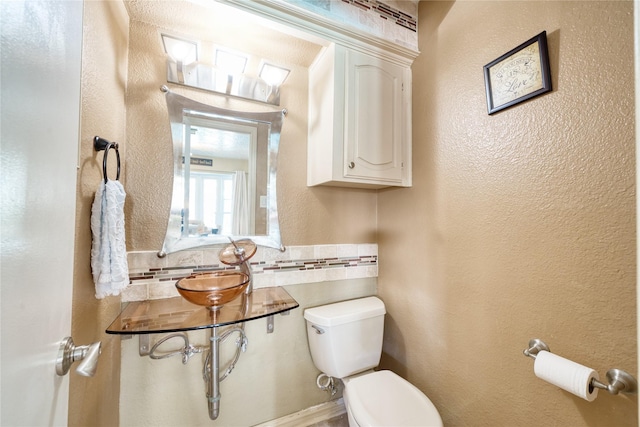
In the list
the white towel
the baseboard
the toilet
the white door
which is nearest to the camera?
the white door

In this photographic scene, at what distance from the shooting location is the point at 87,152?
0.77 metres

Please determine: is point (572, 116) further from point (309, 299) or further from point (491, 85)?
point (309, 299)

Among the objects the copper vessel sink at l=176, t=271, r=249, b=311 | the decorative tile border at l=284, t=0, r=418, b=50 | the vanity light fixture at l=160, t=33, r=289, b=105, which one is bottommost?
the copper vessel sink at l=176, t=271, r=249, b=311

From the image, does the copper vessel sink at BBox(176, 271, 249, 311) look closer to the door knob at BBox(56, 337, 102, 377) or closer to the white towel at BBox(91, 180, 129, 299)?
the white towel at BBox(91, 180, 129, 299)

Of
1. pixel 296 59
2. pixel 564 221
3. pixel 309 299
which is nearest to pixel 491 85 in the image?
pixel 564 221

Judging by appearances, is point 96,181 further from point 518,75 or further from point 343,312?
point 518,75

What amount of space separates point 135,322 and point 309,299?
0.87 meters

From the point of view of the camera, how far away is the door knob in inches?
18.5

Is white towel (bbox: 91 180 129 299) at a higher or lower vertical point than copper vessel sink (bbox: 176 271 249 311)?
higher

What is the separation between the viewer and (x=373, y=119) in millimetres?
1325

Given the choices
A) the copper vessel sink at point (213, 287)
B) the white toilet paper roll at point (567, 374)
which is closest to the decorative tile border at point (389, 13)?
the copper vessel sink at point (213, 287)

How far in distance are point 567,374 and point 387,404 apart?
0.71 m

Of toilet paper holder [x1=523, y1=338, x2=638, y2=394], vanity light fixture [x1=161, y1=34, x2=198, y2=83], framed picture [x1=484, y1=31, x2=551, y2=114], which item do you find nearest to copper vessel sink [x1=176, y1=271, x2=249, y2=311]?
vanity light fixture [x1=161, y1=34, x2=198, y2=83]

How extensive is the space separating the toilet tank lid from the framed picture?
1.18m
